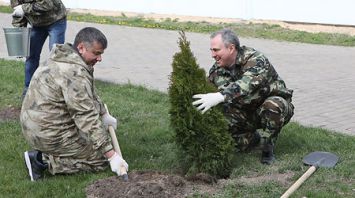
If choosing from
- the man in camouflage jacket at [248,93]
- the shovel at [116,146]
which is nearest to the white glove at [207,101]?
the man in camouflage jacket at [248,93]

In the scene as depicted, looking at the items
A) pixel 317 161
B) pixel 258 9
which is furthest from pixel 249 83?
pixel 258 9

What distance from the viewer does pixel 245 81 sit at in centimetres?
443

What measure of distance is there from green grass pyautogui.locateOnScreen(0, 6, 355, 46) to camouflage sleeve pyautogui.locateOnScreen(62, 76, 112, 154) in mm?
8499

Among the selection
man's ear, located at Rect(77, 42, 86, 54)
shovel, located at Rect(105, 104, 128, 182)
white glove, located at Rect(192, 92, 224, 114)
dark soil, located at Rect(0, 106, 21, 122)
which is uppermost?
man's ear, located at Rect(77, 42, 86, 54)

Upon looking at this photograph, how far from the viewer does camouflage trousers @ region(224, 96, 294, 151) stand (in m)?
4.66

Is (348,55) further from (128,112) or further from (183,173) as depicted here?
(183,173)

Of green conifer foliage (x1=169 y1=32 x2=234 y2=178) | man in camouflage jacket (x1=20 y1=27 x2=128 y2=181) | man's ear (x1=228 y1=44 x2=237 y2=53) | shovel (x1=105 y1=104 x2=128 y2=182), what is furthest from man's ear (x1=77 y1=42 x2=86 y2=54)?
man's ear (x1=228 y1=44 x2=237 y2=53)

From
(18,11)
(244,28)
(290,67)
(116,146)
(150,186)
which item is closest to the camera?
(150,186)

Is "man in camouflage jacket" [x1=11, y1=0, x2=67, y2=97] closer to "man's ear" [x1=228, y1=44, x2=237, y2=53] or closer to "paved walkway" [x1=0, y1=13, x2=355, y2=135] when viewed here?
"paved walkway" [x1=0, y1=13, x2=355, y2=135]

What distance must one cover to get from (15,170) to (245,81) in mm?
1944

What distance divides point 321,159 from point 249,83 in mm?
833

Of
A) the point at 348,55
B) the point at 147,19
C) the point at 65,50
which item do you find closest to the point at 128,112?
the point at 65,50

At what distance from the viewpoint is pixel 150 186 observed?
3.97 metres

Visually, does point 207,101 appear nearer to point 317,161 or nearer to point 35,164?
point 317,161
